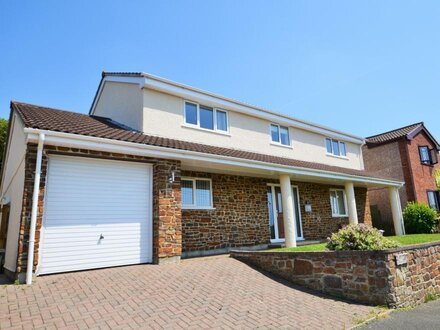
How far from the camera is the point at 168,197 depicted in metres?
8.52

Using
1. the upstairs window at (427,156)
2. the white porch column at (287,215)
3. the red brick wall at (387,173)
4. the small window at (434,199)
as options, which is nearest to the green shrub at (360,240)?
the white porch column at (287,215)

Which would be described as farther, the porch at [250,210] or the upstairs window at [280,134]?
the upstairs window at [280,134]

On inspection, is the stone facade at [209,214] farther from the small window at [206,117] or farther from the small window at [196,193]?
the small window at [206,117]

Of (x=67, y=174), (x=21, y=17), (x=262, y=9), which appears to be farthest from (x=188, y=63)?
(x=67, y=174)

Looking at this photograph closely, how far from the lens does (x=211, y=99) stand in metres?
12.4

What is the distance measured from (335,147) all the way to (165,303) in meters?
16.4

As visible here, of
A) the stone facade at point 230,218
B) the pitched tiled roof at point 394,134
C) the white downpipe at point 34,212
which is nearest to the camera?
the white downpipe at point 34,212

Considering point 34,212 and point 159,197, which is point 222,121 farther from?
point 34,212

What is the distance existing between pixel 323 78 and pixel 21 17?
9.59m

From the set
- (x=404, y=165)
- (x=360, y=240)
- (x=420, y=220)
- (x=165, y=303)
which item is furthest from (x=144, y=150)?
(x=404, y=165)

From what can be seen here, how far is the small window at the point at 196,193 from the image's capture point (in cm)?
1071

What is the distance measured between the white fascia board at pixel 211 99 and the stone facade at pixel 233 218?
3.27 m

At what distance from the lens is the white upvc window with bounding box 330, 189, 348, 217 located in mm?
16516

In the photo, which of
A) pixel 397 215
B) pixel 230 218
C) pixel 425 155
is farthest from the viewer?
pixel 425 155
